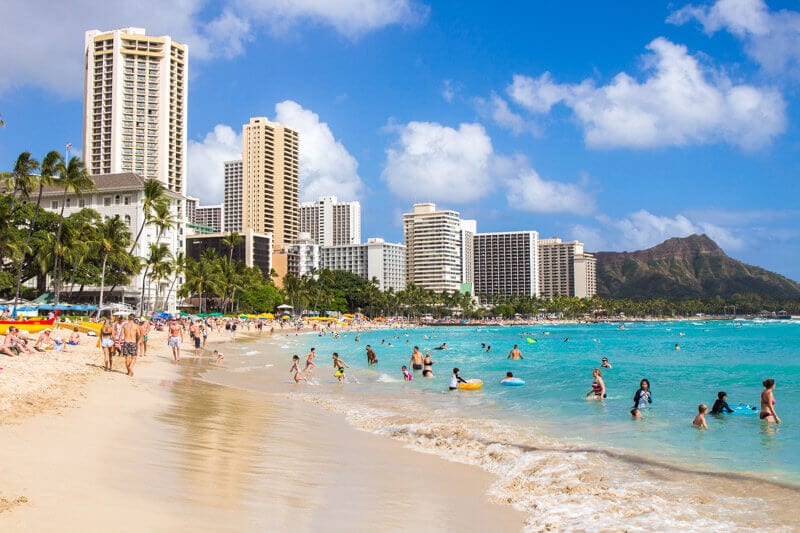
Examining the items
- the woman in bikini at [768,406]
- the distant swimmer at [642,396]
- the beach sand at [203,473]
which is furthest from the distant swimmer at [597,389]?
the beach sand at [203,473]

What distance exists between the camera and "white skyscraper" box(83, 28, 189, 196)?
385ft

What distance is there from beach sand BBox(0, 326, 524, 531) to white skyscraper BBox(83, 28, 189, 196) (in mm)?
112553

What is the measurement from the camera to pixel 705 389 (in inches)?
906

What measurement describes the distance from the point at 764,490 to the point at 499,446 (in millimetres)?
4403

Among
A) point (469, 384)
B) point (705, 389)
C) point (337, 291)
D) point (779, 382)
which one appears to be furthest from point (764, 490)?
point (337, 291)

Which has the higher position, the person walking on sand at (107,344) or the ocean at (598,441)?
the person walking on sand at (107,344)

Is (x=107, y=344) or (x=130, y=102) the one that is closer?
(x=107, y=344)

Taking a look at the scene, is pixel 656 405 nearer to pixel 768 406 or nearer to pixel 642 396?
pixel 642 396

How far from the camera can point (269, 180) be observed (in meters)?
169

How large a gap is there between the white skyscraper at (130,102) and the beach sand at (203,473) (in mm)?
112553

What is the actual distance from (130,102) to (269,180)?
54.0 meters

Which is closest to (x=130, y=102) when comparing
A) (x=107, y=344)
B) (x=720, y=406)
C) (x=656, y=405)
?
(x=107, y=344)

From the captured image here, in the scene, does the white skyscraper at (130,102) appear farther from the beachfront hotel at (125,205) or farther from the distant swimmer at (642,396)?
the distant swimmer at (642,396)

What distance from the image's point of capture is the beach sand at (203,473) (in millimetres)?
6156
